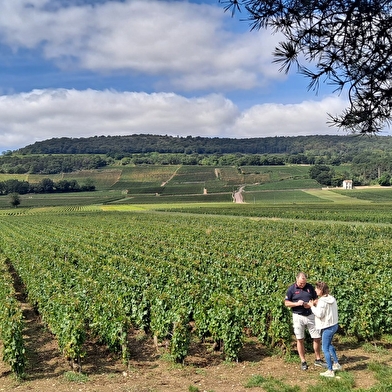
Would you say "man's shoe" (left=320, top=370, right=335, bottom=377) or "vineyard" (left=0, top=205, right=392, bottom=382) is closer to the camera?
"man's shoe" (left=320, top=370, right=335, bottom=377)

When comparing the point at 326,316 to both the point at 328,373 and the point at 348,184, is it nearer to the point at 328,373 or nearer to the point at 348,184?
the point at 328,373

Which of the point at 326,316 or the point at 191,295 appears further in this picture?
the point at 191,295

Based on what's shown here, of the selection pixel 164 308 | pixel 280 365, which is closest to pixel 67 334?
pixel 164 308

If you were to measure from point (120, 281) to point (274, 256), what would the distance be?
9.87 metres

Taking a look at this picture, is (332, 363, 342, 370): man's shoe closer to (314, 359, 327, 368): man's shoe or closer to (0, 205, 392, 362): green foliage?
(314, 359, 327, 368): man's shoe

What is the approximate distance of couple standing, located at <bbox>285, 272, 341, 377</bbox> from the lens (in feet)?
30.7

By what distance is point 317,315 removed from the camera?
9422 mm

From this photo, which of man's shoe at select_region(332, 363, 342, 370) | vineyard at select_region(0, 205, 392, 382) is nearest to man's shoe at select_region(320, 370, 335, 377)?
man's shoe at select_region(332, 363, 342, 370)

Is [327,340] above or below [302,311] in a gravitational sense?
below

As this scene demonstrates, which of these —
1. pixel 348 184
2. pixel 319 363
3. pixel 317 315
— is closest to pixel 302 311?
pixel 317 315

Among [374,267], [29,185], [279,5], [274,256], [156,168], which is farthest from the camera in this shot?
[156,168]

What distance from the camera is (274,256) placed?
23969mm

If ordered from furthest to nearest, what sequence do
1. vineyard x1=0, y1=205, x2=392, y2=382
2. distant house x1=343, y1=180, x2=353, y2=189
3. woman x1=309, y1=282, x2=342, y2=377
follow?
distant house x1=343, y1=180, x2=353, y2=189
vineyard x1=0, y1=205, x2=392, y2=382
woman x1=309, y1=282, x2=342, y2=377

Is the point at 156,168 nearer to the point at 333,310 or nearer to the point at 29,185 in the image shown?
the point at 29,185
